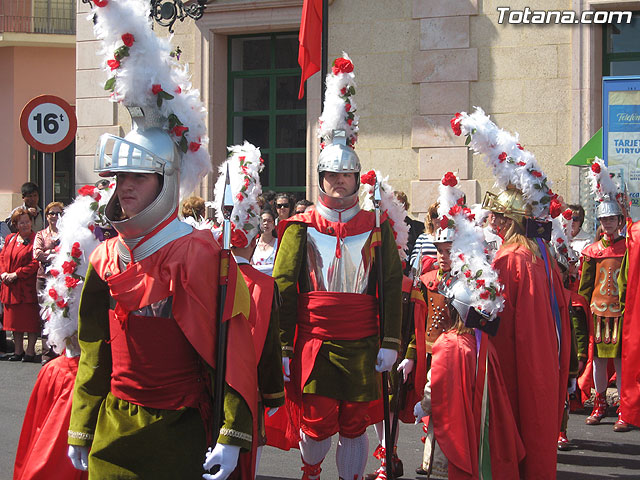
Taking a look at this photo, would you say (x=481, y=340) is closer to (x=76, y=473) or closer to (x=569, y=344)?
(x=569, y=344)

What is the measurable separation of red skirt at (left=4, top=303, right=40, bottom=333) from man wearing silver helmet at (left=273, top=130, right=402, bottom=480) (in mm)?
6398

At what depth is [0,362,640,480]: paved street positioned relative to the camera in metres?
6.51

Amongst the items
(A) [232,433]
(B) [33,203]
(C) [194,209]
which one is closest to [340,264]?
(A) [232,433]

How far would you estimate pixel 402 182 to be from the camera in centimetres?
1182

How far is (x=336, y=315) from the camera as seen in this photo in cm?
550

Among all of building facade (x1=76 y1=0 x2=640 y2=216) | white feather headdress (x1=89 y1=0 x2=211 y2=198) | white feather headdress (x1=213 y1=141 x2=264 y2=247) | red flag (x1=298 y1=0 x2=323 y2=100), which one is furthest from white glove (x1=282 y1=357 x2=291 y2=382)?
building facade (x1=76 y1=0 x2=640 y2=216)

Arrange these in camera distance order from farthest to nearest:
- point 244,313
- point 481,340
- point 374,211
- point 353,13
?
point 353,13, point 374,211, point 481,340, point 244,313

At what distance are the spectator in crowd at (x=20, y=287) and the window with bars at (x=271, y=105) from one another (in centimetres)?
332

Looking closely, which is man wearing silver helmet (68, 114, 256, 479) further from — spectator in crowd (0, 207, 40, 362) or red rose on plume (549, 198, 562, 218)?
spectator in crowd (0, 207, 40, 362)

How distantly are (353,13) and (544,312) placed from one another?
7.27 metres

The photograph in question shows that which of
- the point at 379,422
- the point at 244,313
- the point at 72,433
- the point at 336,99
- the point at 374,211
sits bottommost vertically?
the point at 379,422

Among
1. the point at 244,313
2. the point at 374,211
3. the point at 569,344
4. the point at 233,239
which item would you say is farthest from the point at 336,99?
the point at 244,313

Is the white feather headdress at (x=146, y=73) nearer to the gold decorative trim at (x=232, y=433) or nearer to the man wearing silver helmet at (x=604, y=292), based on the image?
the gold decorative trim at (x=232, y=433)

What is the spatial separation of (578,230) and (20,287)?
656 centimetres
